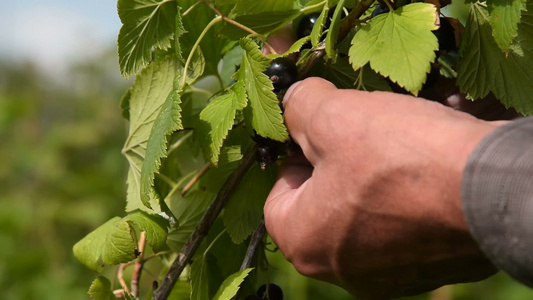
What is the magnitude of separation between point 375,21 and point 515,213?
0.29m

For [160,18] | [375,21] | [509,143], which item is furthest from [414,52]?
[160,18]

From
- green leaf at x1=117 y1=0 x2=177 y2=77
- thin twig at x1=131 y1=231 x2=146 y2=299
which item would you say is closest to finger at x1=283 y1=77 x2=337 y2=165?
green leaf at x1=117 y1=0 x2=177 y2=77

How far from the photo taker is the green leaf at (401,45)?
746mm

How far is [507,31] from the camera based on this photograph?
2.48 ft

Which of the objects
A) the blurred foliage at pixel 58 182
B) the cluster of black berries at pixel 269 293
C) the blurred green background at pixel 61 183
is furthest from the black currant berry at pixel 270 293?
the blurred foliage at pixel 58 182

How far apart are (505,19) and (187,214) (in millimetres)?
524

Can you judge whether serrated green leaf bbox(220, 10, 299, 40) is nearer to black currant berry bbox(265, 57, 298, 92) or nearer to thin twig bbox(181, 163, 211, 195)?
black currant berry bbox(265, 57, 298, 92)

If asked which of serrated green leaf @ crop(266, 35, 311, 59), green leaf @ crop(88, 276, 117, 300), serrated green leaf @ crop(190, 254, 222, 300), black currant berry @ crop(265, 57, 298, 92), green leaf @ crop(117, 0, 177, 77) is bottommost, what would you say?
serrated green leaf @ crop(190, 254, 222, 300)

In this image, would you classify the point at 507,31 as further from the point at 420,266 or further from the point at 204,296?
the point at 204,296

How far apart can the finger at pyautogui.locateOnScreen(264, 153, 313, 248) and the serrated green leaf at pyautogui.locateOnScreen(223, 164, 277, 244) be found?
0.22 feet

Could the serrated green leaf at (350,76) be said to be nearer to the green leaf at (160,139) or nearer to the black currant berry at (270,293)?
the green leaf at (160,139)

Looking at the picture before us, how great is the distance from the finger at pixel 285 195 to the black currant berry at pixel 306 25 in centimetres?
15

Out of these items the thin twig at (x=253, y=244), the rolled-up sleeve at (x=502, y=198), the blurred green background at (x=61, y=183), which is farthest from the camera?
the blurred green background at (x=61, y=183)

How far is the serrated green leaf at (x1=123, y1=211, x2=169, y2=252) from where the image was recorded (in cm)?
97
